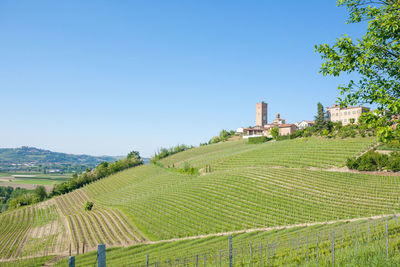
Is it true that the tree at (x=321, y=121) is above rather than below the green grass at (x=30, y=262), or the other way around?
above

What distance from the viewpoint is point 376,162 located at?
139 feet

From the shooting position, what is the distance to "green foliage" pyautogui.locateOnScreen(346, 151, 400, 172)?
132 feet

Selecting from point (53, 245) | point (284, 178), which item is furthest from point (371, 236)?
point (53, 245)

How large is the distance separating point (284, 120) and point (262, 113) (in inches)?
715

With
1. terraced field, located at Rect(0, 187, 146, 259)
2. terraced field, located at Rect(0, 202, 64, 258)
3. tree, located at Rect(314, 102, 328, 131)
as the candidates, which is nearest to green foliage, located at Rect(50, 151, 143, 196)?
terraced field, located at Rect(0, 202, 64, 258)

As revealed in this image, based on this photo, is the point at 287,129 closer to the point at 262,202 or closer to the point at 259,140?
the point at 259,140

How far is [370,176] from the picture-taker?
1609 inches

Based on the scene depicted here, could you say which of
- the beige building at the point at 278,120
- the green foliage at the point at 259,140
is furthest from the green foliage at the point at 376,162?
the beige building at the point at 278,120

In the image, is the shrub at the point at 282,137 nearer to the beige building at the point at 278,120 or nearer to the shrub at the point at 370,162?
the shrub at the point at 370,162

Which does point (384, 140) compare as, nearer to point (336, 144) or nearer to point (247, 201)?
point (247, 201)

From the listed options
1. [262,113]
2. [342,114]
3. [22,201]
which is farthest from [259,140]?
[22,201]

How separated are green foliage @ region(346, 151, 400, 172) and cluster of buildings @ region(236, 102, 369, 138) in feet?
60.4

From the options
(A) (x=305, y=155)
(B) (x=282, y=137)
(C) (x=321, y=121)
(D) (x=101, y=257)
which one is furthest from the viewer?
(B) (x=282, y=137)

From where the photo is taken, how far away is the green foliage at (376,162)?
4019 cm
